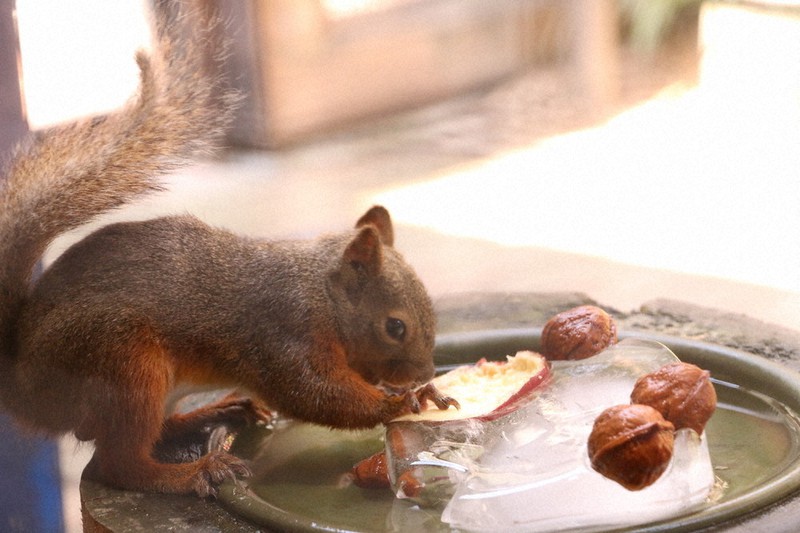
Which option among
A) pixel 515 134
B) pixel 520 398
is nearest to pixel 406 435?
pixel 520 398

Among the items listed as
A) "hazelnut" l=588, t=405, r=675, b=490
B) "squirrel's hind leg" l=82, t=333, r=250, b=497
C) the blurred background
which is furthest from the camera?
the blurred background

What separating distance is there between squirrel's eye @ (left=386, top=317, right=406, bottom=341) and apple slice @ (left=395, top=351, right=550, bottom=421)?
12cm

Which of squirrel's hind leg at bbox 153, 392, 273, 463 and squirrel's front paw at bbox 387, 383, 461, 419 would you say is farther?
squirrel's hind leg at bbox 153, 392, 273, 463

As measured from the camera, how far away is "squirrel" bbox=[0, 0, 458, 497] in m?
1.78

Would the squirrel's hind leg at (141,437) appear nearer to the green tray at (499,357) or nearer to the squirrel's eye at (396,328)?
the green tray at (499,357)

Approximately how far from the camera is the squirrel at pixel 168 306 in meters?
1.78

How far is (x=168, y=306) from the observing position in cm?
186

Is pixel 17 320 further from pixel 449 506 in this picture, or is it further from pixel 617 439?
pixel 617 439

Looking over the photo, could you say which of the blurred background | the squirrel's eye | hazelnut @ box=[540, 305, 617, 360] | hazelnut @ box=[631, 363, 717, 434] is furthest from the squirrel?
hazelnut @ box=[631, 363, 717, 434]

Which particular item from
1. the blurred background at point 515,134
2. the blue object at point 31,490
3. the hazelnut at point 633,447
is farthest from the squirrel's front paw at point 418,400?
the blue object at point 31,490

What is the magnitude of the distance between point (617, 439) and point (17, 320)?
1.02 meters

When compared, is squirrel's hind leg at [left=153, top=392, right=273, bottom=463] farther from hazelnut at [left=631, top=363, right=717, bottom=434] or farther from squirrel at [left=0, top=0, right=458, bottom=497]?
hazelnut at [left=631, top=363, right=717, bottom=434]

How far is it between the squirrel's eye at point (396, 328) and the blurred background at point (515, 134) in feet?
1.35

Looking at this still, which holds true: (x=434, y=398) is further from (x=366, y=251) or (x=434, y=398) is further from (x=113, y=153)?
(x=113, y=153)
